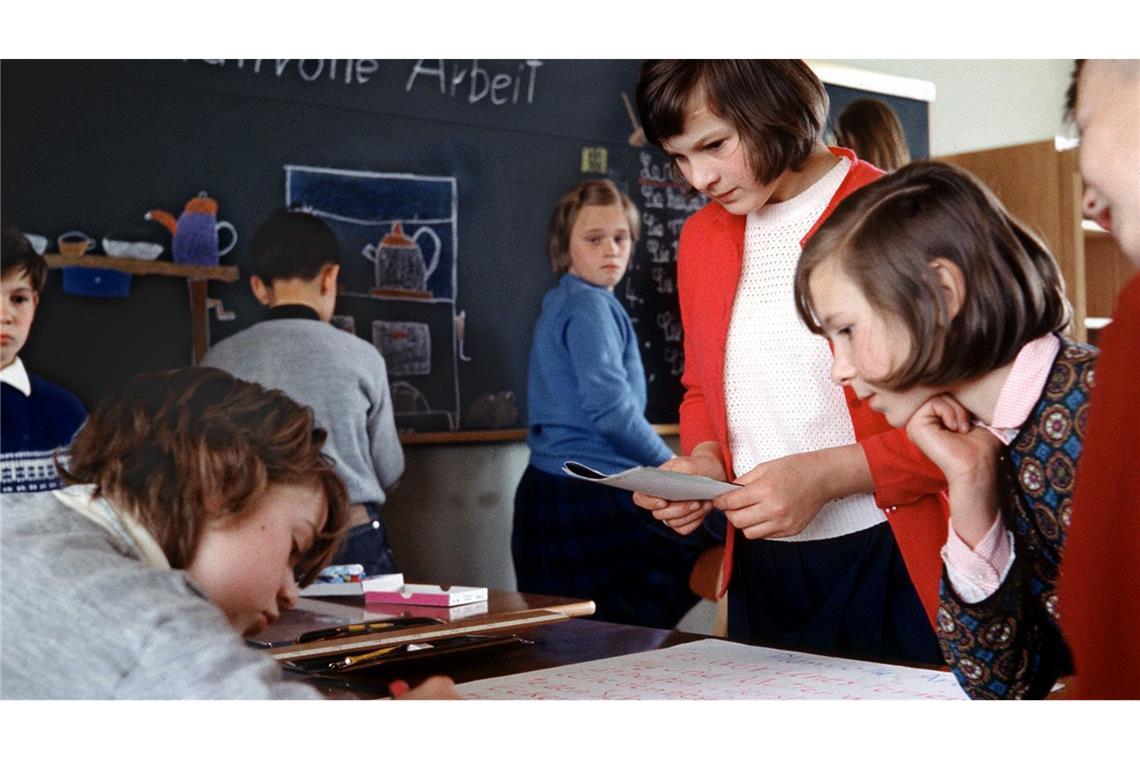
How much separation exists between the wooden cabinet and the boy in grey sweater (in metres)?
1.63

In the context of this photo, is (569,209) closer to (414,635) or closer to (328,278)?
(328,278)

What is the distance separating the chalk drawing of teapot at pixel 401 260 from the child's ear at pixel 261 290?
0.99ft

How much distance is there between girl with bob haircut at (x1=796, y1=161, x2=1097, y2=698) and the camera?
1060 mm

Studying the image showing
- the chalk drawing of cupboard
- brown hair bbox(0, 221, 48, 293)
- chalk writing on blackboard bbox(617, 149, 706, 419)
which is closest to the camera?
brown hair bbox(0, 221, 48, 293)

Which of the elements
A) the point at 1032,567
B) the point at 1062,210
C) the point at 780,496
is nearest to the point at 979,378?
the point at 1032,567

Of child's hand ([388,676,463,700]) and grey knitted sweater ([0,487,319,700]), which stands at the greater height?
grey knitted sweater ([0,487,319,700])

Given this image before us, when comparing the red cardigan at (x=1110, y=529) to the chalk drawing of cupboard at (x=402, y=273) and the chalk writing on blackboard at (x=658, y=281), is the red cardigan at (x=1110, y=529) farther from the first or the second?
the chalk writing on blackboard at (x=658, y=281)

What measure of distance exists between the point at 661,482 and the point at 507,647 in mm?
293

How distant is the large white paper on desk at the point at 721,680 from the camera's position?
1163 millimetres

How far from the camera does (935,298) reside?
3.52ft

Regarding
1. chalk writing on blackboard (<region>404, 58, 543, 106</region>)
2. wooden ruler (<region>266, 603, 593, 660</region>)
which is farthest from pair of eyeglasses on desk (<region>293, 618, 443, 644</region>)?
chalk writing on blackboard (<region>404, 58, 543, 106</region>)

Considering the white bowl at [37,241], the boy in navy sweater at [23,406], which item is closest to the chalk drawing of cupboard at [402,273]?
the white bowl at [37,241]

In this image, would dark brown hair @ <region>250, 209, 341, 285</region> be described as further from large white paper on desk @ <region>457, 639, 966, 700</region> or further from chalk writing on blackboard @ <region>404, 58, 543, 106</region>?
large white paper on desk @ <region>457, 639, 966, 700</region>

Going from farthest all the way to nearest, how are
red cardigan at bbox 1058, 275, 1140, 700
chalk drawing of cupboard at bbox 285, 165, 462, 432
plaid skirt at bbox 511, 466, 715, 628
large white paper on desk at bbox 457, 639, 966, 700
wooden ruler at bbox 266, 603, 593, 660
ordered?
plaid skirt at bbox 511, 466, 715, 628 → chalk drawing of cupboard at bbox 285, 165, 462, 432 → wooden ruler at bbox 266, 603, 593, 660 → large white paper on desk at bbox 457, 639, 966, 700 → red cardigan at bbox 1058, 275, 1140, 700
